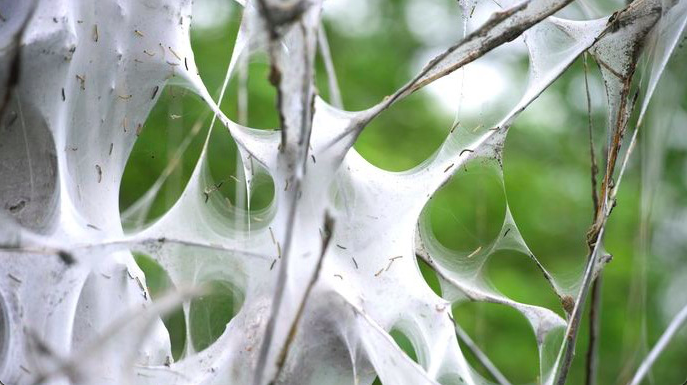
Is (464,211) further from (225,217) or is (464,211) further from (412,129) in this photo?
(225,217)

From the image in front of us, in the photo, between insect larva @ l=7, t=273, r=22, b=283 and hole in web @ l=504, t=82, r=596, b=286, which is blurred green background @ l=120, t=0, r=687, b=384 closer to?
hole in web @ l=504, t=82, r=596, b=286

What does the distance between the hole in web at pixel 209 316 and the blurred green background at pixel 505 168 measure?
4.05 ft

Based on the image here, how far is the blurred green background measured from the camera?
16.6 ft

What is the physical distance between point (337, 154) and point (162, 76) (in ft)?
1.67

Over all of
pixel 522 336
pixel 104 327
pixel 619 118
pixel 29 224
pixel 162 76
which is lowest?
pixel 522 336

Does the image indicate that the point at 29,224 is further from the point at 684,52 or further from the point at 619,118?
the point at 684,52

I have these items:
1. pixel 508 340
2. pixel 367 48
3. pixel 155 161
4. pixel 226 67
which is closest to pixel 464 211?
pixel 508 340

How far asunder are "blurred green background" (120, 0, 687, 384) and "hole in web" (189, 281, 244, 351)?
1235 mm

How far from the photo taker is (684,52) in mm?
1914

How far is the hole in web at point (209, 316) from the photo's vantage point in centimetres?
193

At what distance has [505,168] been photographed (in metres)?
6.00

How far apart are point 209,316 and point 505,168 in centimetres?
431

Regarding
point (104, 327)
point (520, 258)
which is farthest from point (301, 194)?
point (520, 258)

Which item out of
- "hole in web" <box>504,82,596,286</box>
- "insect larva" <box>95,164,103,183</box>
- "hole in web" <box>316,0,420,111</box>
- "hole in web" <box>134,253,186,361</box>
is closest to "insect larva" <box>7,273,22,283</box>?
"insect larva" <box>95,164,103,183</box>
